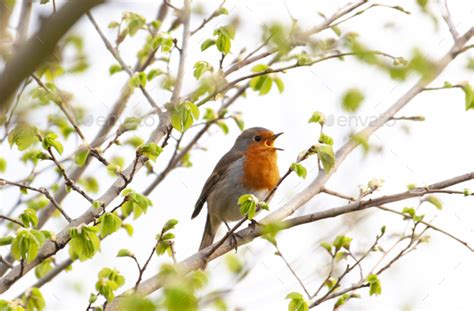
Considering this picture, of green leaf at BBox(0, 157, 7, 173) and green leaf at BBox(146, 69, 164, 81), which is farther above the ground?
green leaf at BBox(0, 157, 7, 173)

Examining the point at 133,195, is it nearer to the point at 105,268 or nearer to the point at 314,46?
the point at 105,268

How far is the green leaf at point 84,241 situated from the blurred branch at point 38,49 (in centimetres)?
220

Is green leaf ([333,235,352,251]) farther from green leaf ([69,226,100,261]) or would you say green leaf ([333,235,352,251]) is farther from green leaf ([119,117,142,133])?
green leaf ([69,226,100,261])

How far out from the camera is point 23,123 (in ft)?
14.8

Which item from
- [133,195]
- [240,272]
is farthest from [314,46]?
[133,195]

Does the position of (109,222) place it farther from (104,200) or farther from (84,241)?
(104,200)

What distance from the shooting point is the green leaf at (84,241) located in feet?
13.1

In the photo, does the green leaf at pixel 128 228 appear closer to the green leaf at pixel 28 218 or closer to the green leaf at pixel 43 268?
the green leaf at pixel 43 268

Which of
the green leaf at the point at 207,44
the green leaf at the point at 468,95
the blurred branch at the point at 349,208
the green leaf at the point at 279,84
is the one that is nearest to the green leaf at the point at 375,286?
the blurred branch at the point at 349,208

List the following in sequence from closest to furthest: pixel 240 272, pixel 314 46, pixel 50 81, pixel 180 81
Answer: pixel 314 46 → pixel 240 272 → pixel 180 81 → pixel 50 81

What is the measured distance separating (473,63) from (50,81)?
3.47m

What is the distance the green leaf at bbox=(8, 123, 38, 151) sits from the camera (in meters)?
4.41

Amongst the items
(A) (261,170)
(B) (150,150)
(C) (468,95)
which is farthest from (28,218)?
(A) (261,170)

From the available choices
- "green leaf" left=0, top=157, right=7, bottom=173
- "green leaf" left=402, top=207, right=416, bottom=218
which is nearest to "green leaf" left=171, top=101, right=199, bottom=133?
"green leaf" left=402, top=207, right=416, bottom=218
